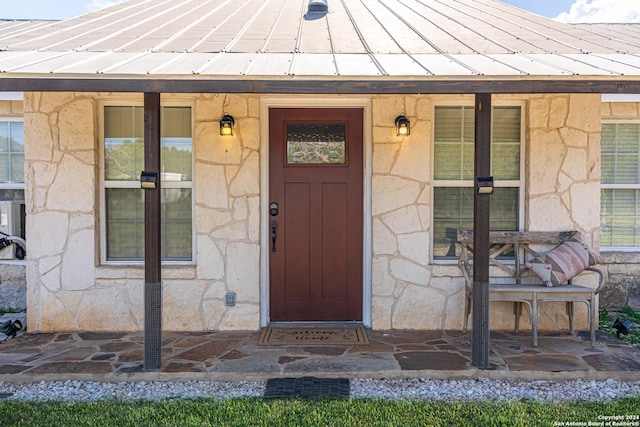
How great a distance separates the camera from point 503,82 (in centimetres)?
344

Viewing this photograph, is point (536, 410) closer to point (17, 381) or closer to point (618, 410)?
point (618, 410)

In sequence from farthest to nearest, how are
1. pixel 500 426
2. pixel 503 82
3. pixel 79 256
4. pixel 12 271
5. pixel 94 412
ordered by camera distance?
pixel 12 271, pixel 79 256, pixel 503 82, pixel 94 412, pixel 500 426

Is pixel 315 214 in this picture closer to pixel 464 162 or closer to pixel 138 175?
pixel 464 162

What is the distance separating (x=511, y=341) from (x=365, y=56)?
3169 millimetres

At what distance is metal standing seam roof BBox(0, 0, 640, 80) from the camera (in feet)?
11.4

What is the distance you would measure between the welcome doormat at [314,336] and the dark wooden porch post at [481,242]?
46.0 inches

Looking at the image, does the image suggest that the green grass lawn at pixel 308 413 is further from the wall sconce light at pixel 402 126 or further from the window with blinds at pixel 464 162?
the wall sconce light at pixel 402 126

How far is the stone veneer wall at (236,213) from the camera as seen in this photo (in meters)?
5.00

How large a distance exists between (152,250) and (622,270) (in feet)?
18.6

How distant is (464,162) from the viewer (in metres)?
5.14

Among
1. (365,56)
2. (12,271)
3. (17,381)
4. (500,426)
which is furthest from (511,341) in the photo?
(12,271)

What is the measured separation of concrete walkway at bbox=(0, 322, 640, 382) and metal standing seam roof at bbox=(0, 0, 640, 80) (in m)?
2.41

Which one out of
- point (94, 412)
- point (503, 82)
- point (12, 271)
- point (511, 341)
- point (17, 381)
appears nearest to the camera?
point (94, 412)

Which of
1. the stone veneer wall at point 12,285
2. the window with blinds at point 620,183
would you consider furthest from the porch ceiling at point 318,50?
the stone veneer wall at point 12,285
